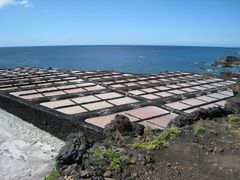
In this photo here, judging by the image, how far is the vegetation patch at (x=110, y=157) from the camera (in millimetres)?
6586

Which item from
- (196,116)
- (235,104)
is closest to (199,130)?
(196,116)

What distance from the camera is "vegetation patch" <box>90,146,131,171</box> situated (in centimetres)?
659

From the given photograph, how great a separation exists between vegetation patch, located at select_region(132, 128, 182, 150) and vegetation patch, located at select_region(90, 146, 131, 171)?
2.48 feet

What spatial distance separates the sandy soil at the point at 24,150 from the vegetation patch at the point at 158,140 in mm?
2953

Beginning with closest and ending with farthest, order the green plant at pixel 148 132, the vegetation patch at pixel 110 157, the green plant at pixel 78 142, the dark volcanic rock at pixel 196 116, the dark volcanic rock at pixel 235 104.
Result: the vegetation patch at pixel 110 157 < the green plant at pixel 78 142 < the green plant at pixel 148 132 < the dark volcanic rock at pixel 196 116 < the dark volcanic rock at pixel 235 104

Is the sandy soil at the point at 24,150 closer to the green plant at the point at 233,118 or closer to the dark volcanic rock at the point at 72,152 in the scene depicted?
the dark volcanic rock at the point at 72,152

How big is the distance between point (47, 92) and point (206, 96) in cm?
857

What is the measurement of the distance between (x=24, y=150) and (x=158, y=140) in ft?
16.4

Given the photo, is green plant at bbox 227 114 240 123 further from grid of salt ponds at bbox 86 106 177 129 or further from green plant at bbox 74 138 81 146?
green plant at bbox 74 138 81 146

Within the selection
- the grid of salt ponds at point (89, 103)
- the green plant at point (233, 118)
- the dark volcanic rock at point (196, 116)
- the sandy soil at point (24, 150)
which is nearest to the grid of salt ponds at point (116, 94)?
the grid of salt ponds at point (89, 103)

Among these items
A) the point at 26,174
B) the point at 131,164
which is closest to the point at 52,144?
the point at 26,174

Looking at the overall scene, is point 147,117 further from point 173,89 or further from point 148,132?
point 173,89

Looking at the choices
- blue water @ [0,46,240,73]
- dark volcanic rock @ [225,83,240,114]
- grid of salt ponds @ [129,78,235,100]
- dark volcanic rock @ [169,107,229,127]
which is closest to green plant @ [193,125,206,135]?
dark volcanic rock @ [169,107,229,127]

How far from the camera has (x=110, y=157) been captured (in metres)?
6.92
